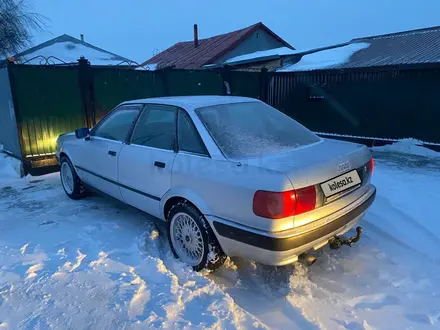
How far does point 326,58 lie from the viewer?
10352 millimetres

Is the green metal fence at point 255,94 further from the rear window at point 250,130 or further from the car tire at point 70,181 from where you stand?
the rear window at point 250,130

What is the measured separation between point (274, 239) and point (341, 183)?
0.78m

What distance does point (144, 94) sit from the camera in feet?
24.8

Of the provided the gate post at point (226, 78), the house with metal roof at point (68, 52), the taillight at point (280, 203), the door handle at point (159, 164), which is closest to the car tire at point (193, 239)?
the door handle at point (159, 164)

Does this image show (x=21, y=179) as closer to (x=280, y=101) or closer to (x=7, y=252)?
(x=7, y=252)

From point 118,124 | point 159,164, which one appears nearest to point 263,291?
point 159,164

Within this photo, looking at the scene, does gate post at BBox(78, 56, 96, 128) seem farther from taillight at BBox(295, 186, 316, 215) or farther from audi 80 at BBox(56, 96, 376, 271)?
taillight at BBox(295, 186, 316, 215)

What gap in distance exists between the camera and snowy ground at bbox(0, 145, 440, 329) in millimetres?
2270

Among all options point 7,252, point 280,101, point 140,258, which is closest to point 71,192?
point 7,252

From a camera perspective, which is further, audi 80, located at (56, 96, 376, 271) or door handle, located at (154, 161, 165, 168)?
door handle, located at (154, 161, 165, 168)

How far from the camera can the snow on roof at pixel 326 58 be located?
9742 millimetres

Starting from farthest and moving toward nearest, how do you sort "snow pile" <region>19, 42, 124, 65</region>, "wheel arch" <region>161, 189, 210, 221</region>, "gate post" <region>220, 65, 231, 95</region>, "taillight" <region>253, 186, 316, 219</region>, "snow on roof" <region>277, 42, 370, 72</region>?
"snow pile" <region>19, 42, 124, 65</region> → "snow on roof" <region>277, 42, 370, 72</region> → "gate post" <region>220, 65, 231, 95</region> → "wheel arch" <region>161, 189, 210, 221</region> → "taillight" <region>253, 186, 316, 219</region>

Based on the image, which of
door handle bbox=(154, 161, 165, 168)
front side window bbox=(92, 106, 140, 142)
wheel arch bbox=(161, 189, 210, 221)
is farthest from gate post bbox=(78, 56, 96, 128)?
wheel arch bbox=(161, 189, 210, 221)

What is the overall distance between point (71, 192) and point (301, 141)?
3382mm
